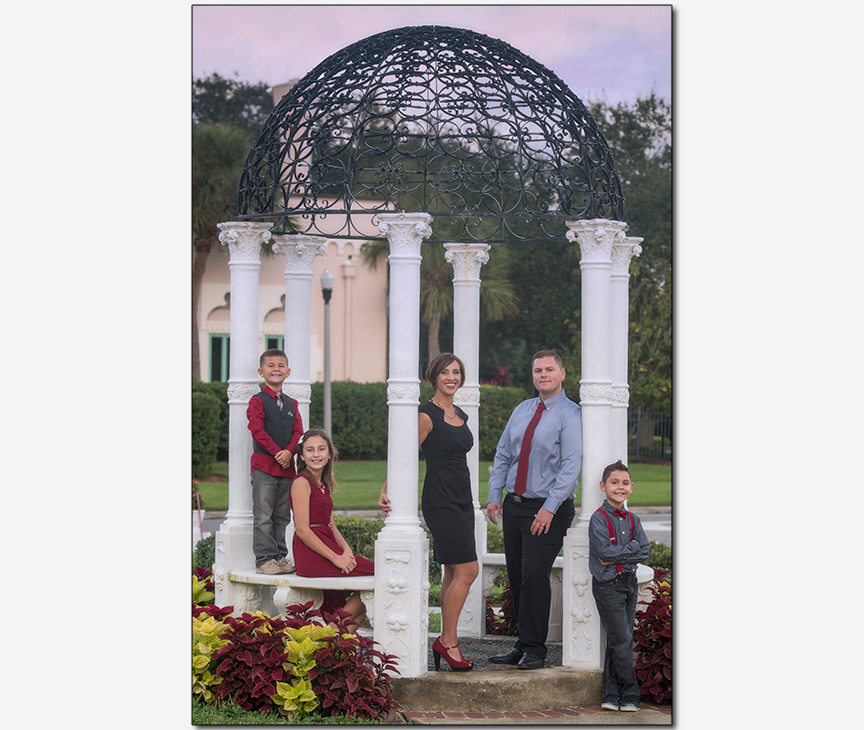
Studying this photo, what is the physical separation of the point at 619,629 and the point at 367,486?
1637 centimetres

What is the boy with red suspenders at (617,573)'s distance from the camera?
6.22m

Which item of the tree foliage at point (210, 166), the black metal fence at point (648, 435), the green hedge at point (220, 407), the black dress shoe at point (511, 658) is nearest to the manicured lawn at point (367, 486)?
the green hedge at point (220, 407)

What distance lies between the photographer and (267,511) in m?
7.04

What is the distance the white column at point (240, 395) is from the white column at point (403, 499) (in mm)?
1161

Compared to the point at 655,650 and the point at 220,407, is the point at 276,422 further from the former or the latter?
the point at 220,407

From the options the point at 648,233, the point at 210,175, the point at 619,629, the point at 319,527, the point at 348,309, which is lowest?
the point at 619,629

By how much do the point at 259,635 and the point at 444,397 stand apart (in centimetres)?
174

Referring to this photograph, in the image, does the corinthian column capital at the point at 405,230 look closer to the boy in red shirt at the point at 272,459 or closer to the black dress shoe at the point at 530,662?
the boy in red shirt at the point at 272,459

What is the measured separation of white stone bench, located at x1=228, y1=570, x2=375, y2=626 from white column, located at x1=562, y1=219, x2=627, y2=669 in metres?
1.18

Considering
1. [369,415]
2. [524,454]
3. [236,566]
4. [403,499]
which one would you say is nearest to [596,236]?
[524,454]

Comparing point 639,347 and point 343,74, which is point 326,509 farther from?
point 639,347

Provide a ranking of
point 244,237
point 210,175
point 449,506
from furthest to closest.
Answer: point 210,175
point 244,237
point 449,506

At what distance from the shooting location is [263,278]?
2522 cm
